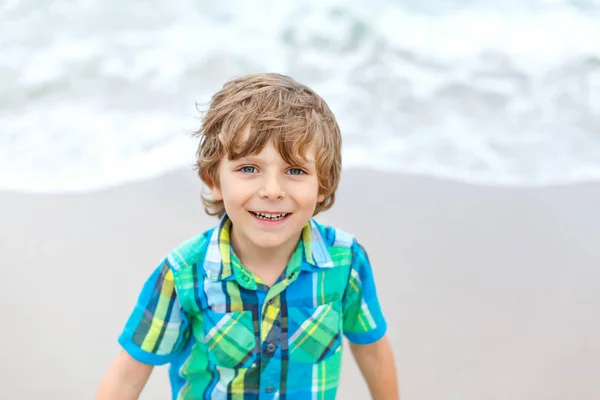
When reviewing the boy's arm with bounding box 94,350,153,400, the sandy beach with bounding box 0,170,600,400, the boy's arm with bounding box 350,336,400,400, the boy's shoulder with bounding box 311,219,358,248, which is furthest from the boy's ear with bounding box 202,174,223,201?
the sandy beach with bounding box 0,170,600,400

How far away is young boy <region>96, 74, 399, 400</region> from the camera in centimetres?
146

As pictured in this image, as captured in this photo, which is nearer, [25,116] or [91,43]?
[25,116]

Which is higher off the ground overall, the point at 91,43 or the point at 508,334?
the point at 91,43

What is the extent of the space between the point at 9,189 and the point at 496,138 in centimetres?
234

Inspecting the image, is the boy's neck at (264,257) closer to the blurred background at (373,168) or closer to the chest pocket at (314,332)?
the chest pocket at (314,332)

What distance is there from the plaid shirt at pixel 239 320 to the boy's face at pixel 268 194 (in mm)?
104

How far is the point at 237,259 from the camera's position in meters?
1.56

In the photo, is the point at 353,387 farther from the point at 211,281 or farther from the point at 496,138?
the point at 496,138

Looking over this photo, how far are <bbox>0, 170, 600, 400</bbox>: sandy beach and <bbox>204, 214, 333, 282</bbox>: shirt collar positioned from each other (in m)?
0.82

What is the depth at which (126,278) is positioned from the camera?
2.64 metres

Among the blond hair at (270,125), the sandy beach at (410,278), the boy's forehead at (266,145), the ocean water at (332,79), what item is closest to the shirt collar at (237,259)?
the blond hair at (270,125)

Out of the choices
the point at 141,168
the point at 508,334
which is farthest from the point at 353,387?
the point at 141,168

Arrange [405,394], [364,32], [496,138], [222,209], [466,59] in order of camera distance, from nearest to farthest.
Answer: [222,209] < [405,394] < [496,138] < [466,59] < [364,32]

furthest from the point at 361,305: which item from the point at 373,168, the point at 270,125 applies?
the point at 373,168
